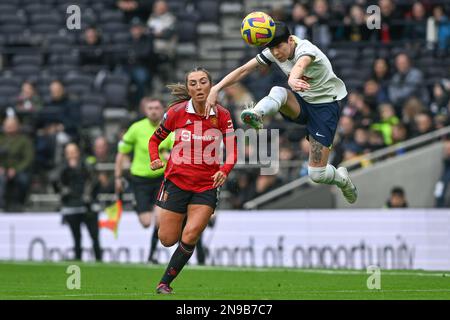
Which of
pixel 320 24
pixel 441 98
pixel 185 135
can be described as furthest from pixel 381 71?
pixel 185 135

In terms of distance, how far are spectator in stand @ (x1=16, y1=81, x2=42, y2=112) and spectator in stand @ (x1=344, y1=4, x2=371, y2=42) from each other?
6972 mm

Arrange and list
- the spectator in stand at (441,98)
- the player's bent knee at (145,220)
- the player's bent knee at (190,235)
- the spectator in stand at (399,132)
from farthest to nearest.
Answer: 1. the spectator in stand at (441,98)
2. the spectator in stand at (399,132)
3. the player's bent knee at (145,220)
4. the player's bent knee at (190,235)

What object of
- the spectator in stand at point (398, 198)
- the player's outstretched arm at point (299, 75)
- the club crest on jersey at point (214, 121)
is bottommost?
the spectator in stand at point (398, 198)

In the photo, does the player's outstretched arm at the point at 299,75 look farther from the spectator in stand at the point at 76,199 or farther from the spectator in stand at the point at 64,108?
the spectator in stand at the point at 64,108

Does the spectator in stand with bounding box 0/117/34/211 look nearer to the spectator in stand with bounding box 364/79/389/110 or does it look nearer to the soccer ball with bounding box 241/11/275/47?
the spectator in stand with bounding box 364/79/389/110

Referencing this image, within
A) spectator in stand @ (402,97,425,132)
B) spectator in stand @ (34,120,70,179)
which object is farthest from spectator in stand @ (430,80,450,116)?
spectator in stand @ (34,120,70,179)

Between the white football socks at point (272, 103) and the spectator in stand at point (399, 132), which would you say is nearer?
the white football socks at point (272, 103)

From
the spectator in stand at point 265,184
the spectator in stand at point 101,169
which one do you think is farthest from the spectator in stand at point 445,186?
the spectator in stand at point 101,169

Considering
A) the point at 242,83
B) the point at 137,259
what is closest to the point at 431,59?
the point at 242,83

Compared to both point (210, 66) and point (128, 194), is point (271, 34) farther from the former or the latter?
point (210, 66)

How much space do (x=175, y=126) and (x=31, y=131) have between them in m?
12.2

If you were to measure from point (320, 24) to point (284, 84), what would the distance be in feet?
6.54

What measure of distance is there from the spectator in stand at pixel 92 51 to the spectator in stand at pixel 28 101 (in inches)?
73.2

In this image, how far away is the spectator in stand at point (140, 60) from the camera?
87.9 ft
